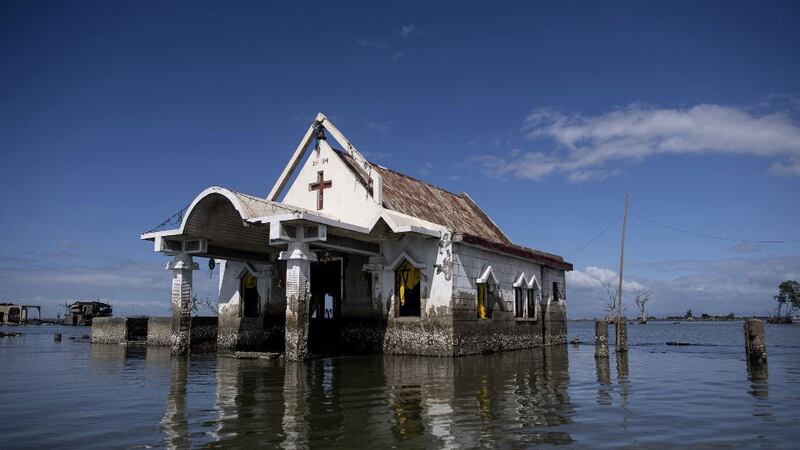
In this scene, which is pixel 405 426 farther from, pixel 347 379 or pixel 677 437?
pixel 347 379

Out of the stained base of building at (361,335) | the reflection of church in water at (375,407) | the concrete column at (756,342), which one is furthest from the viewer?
the stained base of building at (361,335)

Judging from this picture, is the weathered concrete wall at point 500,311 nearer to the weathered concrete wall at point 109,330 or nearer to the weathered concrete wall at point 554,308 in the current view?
the weathered concrete wall at point 554,308

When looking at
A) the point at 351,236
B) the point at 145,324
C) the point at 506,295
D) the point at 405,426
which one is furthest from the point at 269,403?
the point at 145,324

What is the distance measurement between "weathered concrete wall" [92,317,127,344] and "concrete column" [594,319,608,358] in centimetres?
2304

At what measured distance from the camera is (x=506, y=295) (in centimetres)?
2608

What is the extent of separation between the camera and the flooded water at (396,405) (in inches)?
319

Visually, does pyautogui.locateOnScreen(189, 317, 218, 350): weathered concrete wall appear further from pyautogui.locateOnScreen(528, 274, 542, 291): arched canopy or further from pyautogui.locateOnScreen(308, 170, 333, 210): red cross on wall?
pyautogui.locateOnScreen(528, 274, 542, 291): arched canopy

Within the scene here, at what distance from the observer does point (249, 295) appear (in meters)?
27.1

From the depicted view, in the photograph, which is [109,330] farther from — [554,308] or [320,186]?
[554,308]

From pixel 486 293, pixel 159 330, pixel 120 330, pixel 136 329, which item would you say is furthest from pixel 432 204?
pixel 120 330

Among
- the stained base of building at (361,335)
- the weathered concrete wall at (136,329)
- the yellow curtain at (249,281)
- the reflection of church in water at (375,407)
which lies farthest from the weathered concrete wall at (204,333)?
the reflection of church in water at (375,407)

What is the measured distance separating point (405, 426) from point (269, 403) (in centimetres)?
324

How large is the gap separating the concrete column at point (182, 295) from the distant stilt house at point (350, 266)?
0.04m

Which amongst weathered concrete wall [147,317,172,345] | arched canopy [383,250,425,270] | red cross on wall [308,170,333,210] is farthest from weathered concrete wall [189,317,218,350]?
arched canopy [383,250,425,270]
